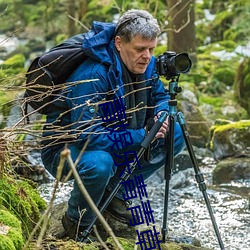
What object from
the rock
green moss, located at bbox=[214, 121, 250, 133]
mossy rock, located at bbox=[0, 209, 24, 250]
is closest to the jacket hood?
mossy rock, located at bbox=[0, 209, 24, 250]

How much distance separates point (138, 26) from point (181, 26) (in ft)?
23.1

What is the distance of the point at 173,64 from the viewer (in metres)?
3.20

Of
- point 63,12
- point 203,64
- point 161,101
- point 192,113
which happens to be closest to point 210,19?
point 203,64

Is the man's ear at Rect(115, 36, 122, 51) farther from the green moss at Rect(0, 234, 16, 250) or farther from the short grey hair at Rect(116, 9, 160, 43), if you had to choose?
the green moss at Rect(0, 234, 16, 250)

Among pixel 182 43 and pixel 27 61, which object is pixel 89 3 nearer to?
pixel 27 61

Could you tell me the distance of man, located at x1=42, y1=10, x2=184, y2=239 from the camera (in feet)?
10.6

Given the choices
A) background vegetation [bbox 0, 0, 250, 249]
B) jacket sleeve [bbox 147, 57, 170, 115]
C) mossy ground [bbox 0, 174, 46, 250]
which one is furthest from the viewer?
background vegetation [bbox 0, 0, 250, 249]

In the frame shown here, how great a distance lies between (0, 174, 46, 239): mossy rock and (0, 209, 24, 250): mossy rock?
0.77ft

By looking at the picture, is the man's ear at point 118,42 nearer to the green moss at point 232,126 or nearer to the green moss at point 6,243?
the green moss at point 6,243

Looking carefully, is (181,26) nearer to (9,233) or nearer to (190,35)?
(190,35)

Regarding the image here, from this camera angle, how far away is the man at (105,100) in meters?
3.23

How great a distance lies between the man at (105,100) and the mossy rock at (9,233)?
0.63 m

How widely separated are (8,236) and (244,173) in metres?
4.07

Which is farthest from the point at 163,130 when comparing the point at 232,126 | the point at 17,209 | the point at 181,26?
the point at 181,26
